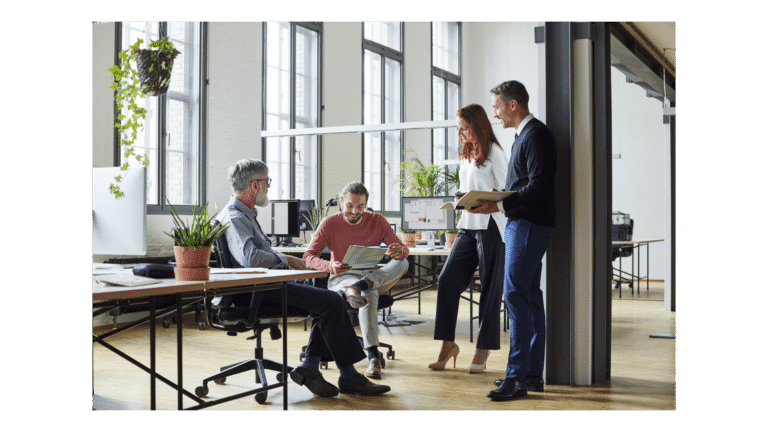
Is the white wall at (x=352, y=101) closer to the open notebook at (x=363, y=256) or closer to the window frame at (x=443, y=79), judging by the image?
the window frame at (x=443, y=79)

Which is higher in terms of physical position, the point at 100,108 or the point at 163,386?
the point at 100,108

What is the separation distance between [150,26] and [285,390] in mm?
4403

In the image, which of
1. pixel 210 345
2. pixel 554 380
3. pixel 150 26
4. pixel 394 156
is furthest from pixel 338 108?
pixel 554 380

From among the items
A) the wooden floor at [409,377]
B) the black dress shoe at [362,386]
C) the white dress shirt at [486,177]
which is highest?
the white dress shirt at [486,177]

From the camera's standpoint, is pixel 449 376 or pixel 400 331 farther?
pixel 400 331

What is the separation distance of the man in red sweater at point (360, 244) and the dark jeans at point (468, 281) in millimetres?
297

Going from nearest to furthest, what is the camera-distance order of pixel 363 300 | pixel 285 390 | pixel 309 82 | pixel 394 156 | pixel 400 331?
pixel 285 390 → pixel 363 300 → pixel 400 331 → pixel 309 82 → pixel 394 156

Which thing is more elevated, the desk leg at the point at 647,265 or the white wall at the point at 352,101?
the white wall at the point at 352,101

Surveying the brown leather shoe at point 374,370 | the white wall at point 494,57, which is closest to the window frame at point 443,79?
the white wall at point 494,57

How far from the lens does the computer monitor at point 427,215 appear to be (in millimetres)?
Result: 5773

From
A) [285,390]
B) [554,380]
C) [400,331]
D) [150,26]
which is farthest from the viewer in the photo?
[150,26]

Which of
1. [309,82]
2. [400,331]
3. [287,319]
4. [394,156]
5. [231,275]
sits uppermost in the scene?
[309,82]

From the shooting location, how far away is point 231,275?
2.72 meters

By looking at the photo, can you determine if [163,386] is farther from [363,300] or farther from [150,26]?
[150,26]
